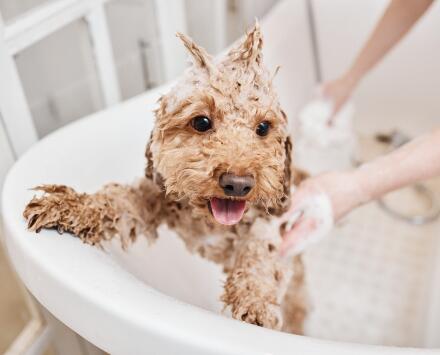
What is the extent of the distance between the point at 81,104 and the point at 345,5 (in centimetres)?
125

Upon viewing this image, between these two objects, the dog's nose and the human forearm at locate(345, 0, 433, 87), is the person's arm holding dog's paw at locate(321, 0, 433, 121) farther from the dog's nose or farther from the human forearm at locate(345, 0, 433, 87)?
the dog's nose

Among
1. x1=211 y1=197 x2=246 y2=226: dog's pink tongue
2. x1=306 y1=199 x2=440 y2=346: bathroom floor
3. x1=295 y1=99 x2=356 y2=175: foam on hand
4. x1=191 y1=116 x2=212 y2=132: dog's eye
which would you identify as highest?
x1=191 y1=116 x2=212 y2=132: dog's eye

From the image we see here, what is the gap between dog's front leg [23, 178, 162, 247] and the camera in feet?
2.33

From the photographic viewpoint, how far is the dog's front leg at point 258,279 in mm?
694

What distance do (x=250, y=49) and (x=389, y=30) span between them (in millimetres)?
906

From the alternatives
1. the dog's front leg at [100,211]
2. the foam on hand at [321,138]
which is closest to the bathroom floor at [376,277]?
the foam on hand at [321,138]

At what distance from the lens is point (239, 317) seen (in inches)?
27.1

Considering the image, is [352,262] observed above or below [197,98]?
below

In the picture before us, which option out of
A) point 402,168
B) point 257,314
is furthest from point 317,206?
point 257,314

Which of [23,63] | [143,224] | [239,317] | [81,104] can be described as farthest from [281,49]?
[239,317]

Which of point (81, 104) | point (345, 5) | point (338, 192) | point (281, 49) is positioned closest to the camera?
point (338, 192)

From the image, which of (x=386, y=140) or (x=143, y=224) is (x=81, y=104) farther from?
(x=386, y=140)

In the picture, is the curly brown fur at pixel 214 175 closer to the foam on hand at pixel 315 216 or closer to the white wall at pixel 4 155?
the foam on hand at pixel 315 216

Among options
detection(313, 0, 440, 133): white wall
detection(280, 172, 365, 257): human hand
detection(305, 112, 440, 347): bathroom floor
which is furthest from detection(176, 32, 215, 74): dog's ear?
detection(313, 0, 440, 133): white wall
